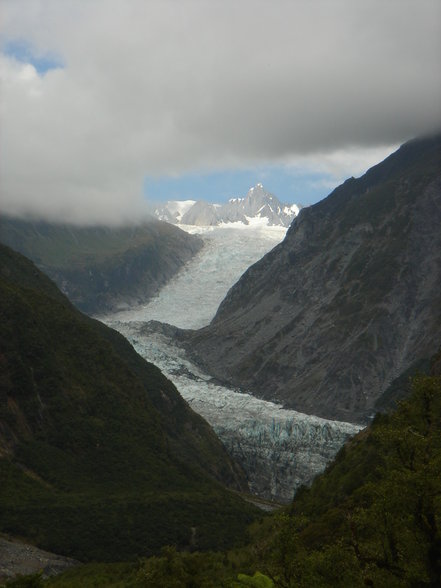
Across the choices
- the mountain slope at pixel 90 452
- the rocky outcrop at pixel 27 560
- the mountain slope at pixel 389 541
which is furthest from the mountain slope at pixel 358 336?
the mountain slope at pixel 389 541

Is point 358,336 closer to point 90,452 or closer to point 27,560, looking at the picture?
point 90,452

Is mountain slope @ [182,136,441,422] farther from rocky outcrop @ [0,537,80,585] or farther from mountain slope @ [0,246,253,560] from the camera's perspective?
rocky outcrop @ [0,537,80,585]

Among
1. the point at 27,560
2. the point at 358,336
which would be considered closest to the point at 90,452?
the point at 27,560

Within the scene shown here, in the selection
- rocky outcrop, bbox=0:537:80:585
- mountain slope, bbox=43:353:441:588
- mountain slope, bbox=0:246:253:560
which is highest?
mountain slope, bbox=43:353:441:588

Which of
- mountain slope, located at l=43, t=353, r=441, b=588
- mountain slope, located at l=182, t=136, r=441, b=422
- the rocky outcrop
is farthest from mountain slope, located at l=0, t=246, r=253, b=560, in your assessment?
mountain slope, located at l=182, t=136, r=441, b=422

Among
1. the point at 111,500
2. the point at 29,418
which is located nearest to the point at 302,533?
the point at 111,500

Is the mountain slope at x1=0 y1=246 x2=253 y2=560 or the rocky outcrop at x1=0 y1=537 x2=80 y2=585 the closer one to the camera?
the rocky outcrop at x1=0 y1=537 x2=80 y2=585

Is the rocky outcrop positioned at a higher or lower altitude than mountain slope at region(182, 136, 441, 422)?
lower

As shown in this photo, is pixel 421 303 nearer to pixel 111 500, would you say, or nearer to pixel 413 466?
pixel 111 500

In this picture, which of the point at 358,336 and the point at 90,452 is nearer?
the point at 90,452
